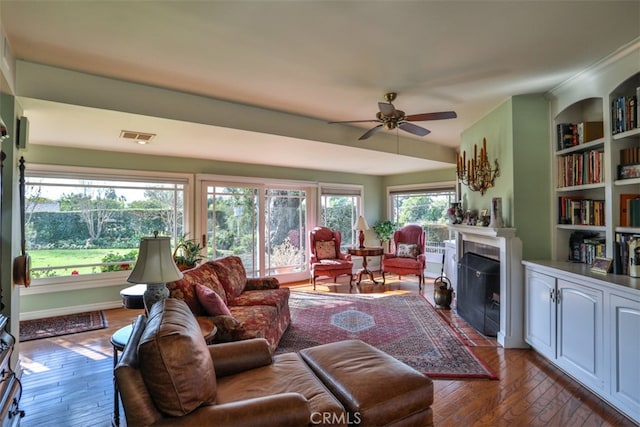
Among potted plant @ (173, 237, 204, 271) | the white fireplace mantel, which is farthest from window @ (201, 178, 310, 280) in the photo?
the white fireplace mantel

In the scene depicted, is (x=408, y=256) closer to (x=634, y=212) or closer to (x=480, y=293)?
(x=480, y=293)

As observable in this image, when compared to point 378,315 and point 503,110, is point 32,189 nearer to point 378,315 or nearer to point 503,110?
point 378,315

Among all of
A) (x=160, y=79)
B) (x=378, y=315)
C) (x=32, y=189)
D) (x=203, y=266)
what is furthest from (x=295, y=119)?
(x=32, y=189)

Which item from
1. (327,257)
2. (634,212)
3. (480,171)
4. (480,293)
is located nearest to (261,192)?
(327,257)

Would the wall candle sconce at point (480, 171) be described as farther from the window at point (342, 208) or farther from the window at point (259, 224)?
the window at point (259, 224)

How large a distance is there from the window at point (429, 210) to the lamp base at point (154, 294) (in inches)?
224

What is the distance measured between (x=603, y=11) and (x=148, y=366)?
306 cm

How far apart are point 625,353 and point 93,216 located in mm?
5903

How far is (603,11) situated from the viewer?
1.96 meters

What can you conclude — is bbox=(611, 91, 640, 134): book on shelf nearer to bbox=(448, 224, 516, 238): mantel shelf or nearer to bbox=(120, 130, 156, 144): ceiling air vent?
bbox=(448, 224, 516, 238): mantel shelf

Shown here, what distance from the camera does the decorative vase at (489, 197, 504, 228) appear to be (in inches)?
132

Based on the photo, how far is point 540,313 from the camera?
2.98m

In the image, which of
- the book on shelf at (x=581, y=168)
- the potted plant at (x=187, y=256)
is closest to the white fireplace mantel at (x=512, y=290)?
the book on shelf at (x=581, y=168)

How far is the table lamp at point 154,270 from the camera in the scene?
7.28 ft
